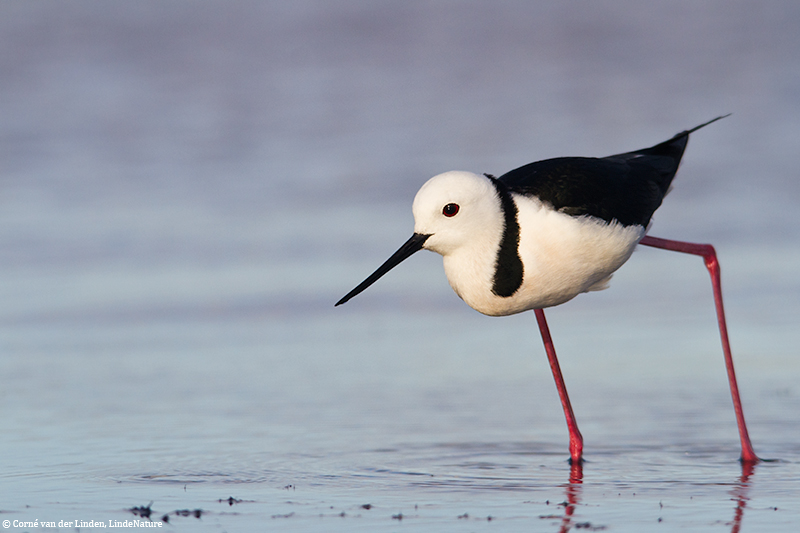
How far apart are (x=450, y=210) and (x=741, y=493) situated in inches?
69.6

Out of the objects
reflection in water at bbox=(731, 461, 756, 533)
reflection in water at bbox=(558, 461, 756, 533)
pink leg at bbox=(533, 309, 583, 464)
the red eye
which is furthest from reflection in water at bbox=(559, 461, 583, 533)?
the red eye

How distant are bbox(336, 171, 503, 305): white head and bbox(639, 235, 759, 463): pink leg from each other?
4.78 ft

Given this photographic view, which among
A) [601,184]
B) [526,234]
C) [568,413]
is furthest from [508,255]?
[568,413]

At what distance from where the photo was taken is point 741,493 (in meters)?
4.54

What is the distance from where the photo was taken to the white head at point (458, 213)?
503 cm

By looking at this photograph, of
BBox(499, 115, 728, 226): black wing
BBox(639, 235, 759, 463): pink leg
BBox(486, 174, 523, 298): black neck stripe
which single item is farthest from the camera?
BBox(639, 235, 759, 463): pink leg

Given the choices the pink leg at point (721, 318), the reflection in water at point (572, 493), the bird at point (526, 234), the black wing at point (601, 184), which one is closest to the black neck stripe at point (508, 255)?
the bird at point (526, 234)

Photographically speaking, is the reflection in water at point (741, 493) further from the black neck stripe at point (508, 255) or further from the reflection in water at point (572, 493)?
the black neck stripe at point (508, 255)

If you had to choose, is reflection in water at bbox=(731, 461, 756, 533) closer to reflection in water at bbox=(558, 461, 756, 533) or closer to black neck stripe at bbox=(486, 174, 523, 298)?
reflection in water at bbox=(558, 461, 756, 533)

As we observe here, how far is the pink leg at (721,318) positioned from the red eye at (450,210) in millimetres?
1595

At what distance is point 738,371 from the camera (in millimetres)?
7340

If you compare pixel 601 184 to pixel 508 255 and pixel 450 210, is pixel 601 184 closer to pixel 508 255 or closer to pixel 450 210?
pixel 508 255

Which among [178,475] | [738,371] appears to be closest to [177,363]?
[178,475]

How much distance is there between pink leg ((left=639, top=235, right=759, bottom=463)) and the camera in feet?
18.0
